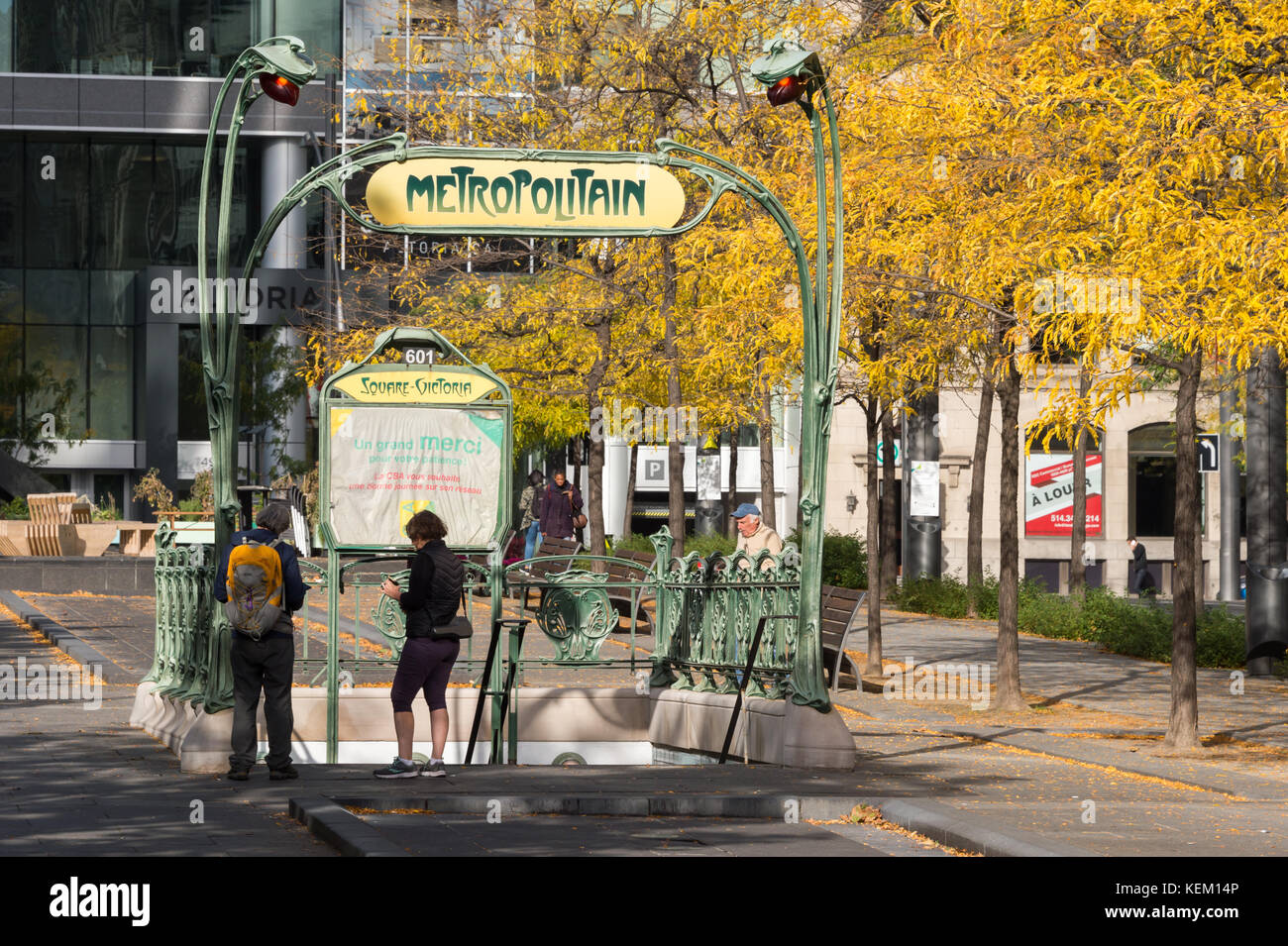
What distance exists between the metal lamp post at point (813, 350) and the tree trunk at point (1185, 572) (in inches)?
114

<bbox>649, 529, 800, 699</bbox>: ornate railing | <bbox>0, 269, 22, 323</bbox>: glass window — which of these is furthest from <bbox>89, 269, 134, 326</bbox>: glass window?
<bbox>649, 529, 800, 699</bbox>: ornate railing

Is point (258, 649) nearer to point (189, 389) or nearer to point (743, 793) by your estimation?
point (743, 793)

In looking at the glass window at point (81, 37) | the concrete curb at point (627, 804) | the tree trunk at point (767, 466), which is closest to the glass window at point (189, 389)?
the glass window at point (81, 37)

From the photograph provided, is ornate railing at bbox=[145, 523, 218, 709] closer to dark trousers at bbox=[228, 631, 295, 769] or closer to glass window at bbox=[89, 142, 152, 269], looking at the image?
dark trousers at bbox=[228, 631, 295, 769]

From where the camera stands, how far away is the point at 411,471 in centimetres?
1432

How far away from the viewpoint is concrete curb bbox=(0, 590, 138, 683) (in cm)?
1659

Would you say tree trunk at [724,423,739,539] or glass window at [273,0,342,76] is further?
glass window at [273,0,342,76]

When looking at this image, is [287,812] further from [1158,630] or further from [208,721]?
[1158,630]

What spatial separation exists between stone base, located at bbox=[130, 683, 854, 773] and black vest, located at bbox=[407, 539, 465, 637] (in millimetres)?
1375

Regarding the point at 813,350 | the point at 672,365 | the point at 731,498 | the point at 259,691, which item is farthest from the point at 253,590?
the point at 731,498

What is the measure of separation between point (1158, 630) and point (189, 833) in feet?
51.5

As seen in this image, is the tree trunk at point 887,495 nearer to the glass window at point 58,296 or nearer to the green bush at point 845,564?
the green bush at point 845,564

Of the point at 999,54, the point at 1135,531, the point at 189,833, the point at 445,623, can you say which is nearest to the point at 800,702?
the point at 445,623

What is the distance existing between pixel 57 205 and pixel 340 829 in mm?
46231
